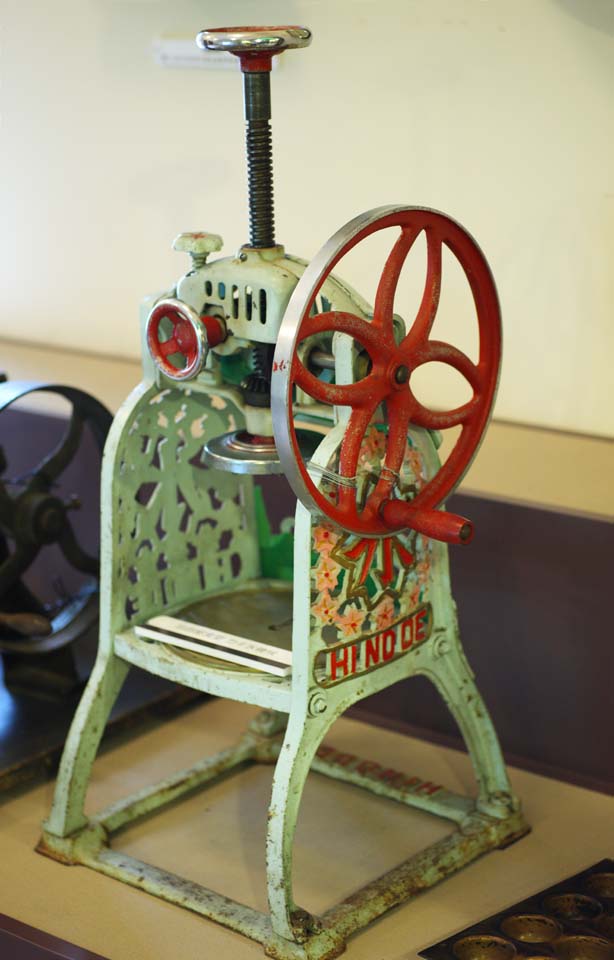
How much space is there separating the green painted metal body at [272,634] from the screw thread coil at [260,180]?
28 millimetres

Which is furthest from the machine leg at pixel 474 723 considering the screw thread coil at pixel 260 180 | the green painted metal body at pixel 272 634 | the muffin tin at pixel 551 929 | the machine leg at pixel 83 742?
the screw thread coil at pixel 260 180

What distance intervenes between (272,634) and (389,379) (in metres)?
0.40

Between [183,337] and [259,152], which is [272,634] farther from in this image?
[259,152]

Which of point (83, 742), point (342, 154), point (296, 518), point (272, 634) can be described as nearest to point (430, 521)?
point (296, 518)

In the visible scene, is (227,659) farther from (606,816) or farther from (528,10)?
(528,10)

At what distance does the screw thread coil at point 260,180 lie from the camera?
154cm

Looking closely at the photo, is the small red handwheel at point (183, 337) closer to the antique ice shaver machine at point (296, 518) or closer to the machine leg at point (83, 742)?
the antique ice shaver machine at point (296, 518)

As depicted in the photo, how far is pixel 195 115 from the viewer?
232cm

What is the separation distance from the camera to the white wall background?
1947 millimetres

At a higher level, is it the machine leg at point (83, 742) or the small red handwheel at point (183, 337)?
the small red handwheel at point (183, 337)

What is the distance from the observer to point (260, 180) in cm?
155

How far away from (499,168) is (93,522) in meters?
0.86

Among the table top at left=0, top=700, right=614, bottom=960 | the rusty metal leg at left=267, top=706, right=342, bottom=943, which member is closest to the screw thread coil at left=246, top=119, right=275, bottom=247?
the rusty metal leg at left=267, top=706, right=342, bottom=943

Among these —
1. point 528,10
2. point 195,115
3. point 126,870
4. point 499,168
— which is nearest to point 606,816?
point 126,870
